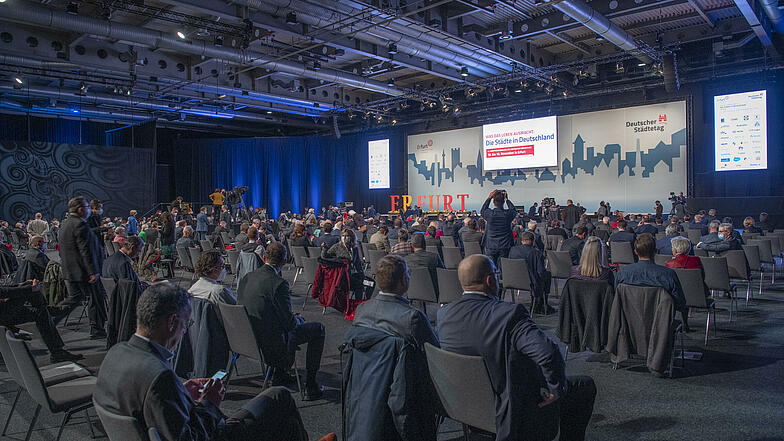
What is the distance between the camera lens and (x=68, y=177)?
20.4 meters

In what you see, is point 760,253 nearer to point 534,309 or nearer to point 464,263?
point 534,309

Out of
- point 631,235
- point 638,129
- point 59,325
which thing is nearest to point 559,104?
point 638,129

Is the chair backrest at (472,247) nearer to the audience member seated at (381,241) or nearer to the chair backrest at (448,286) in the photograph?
the audience member seated at (381,241)

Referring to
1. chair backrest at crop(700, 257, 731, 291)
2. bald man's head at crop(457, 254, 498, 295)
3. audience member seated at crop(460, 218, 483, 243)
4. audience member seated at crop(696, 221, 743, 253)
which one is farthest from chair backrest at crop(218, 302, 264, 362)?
audience member seated at crop(696, 221, 743, 253)

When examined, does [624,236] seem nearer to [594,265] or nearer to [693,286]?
[693,286]

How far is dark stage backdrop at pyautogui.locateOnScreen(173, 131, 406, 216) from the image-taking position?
25225mm

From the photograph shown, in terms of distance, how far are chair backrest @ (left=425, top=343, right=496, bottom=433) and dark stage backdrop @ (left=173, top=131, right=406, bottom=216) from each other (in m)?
22.5

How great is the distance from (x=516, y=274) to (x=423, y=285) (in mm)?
1300

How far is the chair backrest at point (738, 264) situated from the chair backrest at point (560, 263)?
6.32ft

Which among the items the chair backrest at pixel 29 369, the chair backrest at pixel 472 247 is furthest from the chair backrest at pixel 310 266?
the chair backrest at pixel 29 369

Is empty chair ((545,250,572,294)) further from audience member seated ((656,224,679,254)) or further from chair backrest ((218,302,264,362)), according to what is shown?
chair backrest ((218,302,264,362))

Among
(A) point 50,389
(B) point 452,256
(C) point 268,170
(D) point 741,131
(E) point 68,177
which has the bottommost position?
(A) point 50,389

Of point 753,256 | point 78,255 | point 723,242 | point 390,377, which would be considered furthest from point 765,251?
point 78,255

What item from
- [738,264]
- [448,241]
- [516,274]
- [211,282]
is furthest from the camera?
[448,241]
